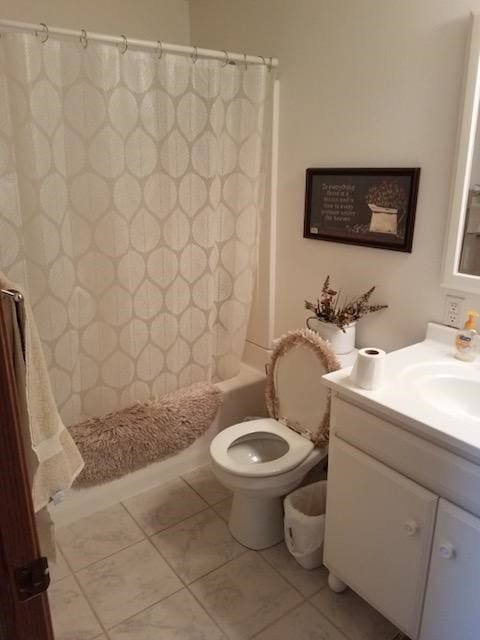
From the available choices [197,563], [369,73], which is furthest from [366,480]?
[369,73]

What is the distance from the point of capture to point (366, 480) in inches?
56.3

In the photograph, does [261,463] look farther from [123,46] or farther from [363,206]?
[123,46]

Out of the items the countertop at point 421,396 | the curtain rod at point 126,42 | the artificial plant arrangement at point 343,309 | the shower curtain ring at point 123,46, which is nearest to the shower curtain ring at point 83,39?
the curtain rod at point 126,42

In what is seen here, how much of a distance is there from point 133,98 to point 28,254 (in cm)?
69

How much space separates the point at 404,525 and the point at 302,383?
70cm

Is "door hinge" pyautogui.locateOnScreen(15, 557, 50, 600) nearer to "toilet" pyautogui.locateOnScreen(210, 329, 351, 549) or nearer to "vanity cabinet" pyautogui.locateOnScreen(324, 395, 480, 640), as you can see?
"vanity cabinet" pyautogui.locateOnScreen(324, 395, 480, 640)

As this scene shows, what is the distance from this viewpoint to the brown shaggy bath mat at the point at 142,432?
2006mm

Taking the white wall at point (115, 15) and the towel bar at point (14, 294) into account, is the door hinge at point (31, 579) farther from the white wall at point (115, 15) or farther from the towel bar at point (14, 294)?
the white wall at point (115, 15)

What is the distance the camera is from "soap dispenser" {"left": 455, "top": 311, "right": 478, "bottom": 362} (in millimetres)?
1575

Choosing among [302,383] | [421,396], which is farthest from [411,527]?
[302,383]

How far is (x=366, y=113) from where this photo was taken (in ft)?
6.01

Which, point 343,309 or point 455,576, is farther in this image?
point 343,309

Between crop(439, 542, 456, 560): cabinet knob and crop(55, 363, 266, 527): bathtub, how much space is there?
1.29 m

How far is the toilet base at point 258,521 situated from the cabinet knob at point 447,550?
30.1 inches
